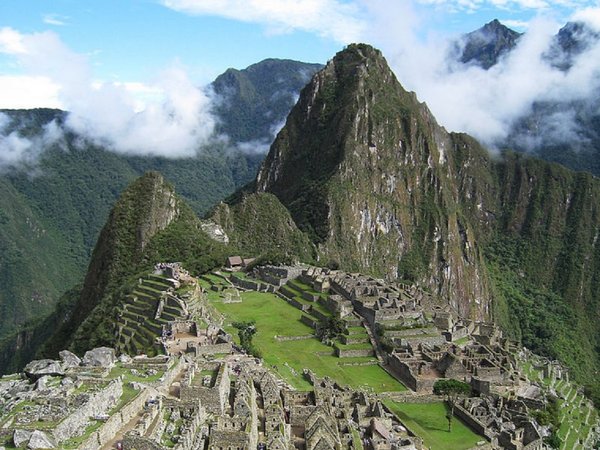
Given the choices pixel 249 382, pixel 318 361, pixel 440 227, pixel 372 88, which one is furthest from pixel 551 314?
pixel 249 382

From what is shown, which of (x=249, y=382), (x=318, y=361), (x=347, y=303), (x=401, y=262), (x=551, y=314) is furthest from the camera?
(x=551, y=314)

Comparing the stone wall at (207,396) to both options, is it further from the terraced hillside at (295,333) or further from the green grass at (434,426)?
the green grass at (434,426)

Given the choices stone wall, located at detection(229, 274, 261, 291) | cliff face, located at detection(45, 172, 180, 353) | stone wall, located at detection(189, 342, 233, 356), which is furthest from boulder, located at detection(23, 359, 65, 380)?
cliff face, located at detection(45, 172, 180, 353)

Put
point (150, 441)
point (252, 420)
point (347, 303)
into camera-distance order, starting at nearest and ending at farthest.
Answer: point (150, 441)
point (252, 420)
point (347, 303)

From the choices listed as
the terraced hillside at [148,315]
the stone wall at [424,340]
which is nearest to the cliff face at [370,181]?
the terraced hillside at [148,315]

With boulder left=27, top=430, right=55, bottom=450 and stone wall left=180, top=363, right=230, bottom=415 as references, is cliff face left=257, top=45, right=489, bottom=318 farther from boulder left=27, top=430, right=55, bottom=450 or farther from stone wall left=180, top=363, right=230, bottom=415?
boulder left=27, top=430, right=55, bottom=450

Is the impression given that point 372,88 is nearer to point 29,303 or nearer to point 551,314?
point 551,314

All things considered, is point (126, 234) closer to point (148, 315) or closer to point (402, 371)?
point (148, 315)

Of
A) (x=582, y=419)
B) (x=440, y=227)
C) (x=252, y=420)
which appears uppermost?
(x=440, y=227)

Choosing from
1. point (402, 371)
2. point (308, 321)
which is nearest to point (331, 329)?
point (308, 321)
